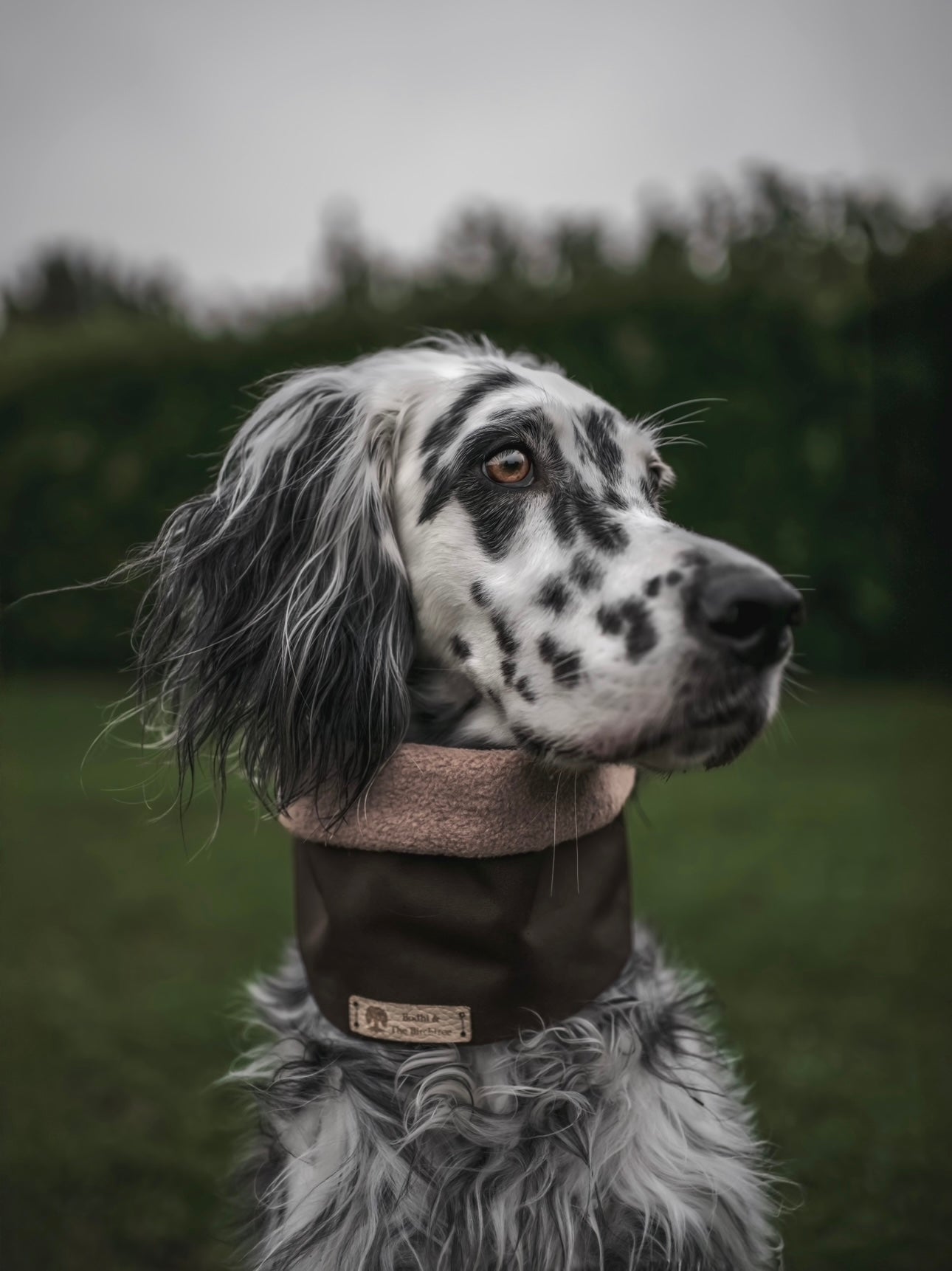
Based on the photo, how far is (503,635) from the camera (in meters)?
1.87

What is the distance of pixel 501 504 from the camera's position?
1940mm

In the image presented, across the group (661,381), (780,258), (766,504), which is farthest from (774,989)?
(780,258)

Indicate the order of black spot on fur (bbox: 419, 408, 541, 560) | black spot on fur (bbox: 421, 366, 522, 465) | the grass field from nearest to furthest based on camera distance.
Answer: black spot on fur (bbox: 419, 408, 541, 560)
black spot on fur (bbox: 421, 366, 522, 465)
the grass field

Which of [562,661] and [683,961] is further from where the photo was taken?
[683,961]

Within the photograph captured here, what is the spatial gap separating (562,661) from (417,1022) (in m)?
0.74

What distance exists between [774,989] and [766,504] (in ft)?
20.3

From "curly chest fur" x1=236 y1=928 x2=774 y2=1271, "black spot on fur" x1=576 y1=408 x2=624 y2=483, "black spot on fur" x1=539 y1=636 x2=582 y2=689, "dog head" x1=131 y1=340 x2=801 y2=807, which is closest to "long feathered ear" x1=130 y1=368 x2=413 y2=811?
"dog head" x1=131 y1=340 x2=801 y2=807

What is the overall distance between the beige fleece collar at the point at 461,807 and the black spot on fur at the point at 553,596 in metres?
0.28

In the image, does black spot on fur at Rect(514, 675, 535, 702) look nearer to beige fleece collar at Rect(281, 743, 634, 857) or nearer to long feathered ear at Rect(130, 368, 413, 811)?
beige fleece collar at Rect(281, 743, 634, 857)

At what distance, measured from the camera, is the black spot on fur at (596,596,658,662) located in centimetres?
163

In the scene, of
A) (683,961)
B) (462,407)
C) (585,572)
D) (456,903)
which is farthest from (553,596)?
(683,961)

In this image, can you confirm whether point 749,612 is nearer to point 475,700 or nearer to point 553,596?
point 553,596

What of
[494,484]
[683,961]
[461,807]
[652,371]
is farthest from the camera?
[652,371]

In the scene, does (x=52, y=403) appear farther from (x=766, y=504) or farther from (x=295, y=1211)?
(x=295, y=1211)
